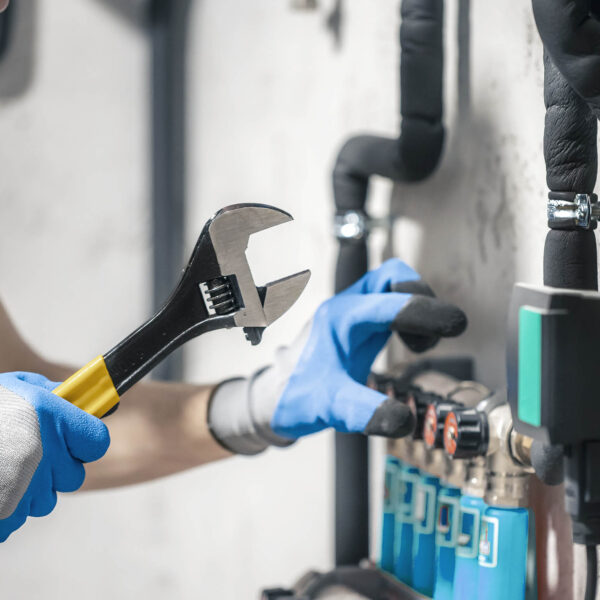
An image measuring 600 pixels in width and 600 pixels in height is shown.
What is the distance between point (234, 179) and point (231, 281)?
770 mm

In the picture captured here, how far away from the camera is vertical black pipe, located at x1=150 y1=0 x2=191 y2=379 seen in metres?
1.60

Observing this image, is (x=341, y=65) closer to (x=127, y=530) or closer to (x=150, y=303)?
(x=150, y=303)

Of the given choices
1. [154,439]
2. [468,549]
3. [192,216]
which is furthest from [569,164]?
[192,216]

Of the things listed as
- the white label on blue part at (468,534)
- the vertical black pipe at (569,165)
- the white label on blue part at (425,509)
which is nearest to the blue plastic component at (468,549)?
the white label on blue part at (468,534)

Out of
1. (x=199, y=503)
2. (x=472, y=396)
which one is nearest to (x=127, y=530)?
(x=199, y=503)

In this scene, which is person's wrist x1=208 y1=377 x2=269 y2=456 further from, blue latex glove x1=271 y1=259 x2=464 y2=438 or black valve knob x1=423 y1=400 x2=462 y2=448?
black valve knob x1=423 y1=400 x2=462 y2=448

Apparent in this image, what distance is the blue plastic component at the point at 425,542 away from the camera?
33.6 inches

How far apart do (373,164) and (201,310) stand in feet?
1.27

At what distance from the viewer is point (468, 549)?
732mm

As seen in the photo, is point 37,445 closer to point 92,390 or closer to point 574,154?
point 92,390

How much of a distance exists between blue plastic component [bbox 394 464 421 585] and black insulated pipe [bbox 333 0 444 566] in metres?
0.12

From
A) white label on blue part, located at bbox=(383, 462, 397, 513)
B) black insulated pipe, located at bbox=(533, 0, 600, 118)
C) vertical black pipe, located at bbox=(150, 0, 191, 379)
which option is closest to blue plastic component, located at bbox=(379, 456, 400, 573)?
white label on blue part, located at bbox=(383, 462, 397, 513)

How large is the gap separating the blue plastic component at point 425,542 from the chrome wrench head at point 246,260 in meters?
0.29

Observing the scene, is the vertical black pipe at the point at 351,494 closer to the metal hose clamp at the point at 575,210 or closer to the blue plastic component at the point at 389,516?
the blue plastic component at the point at 389,516
